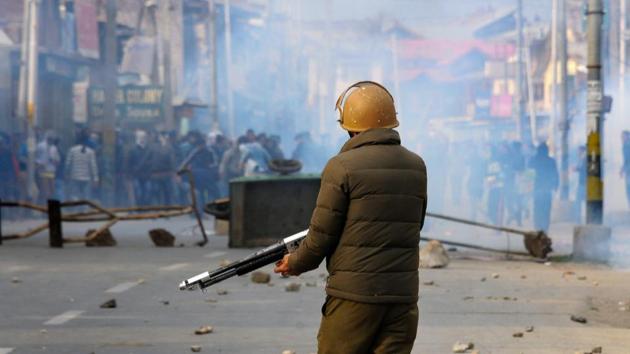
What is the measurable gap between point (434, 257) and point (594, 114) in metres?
2.86

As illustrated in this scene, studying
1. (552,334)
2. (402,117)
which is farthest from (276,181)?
(402,117)

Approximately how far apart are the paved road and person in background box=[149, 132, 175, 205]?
1334cm

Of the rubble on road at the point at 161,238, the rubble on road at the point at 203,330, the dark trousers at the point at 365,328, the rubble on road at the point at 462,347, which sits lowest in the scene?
the rubble on road at the point at 161,238

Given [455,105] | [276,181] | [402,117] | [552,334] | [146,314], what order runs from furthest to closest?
1. [455,105]
2. [402,117]
3. [276,181]
4. [146,314]
5. [552,334]

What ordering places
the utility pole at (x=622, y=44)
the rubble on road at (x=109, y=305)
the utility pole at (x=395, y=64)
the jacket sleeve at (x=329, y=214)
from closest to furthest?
the jacket sleeve at (x=329, y=214), the rubble on road at (x=109, y=305), the utility pole at (x=395, y=64), the utility pole at (x=622, y=44)

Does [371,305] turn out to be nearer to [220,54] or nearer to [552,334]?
[552,334]

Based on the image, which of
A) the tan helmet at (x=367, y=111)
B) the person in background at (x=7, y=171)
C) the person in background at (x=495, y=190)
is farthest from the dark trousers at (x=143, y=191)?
the tan helmet at (x=367, y=111)

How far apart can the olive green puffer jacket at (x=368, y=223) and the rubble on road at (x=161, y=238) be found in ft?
42.4

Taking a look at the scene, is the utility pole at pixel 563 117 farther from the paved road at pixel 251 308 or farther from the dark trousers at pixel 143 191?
the paved road at pixel 251 308

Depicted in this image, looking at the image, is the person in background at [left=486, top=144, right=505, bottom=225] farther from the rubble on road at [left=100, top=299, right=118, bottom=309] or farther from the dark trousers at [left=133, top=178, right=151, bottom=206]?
the rubble on road at [left=100, top=299, right=118, bottom=309]

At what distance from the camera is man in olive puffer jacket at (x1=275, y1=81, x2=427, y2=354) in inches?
197

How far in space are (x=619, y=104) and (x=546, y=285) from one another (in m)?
34.7

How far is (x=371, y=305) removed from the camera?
5031 mm

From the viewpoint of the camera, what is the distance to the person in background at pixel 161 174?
2909 cm
